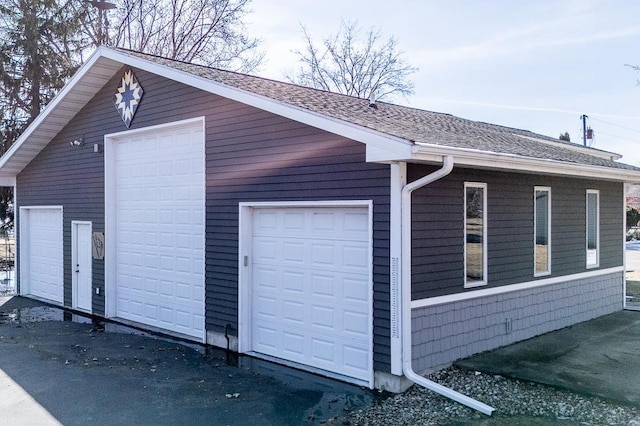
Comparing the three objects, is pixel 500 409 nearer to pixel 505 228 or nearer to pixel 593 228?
pixel 505 228

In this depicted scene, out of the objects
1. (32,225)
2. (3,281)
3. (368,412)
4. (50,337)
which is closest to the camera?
(368,412)

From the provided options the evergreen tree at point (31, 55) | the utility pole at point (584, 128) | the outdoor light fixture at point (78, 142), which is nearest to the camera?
the outdoor light fixture at point (78, 142)

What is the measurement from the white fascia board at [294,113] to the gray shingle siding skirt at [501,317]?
193cm

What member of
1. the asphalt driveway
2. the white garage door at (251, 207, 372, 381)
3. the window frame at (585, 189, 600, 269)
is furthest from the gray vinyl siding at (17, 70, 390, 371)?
the window frame at (585, 189, 600, 269)

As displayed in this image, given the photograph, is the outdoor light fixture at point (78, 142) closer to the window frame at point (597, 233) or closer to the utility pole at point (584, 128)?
the window frame at point (597, 233)

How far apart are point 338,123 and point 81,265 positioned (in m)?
7.74

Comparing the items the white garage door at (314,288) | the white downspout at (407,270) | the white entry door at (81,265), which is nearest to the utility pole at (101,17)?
the white entry door at (81,265)

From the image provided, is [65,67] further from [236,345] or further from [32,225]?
[236,345]

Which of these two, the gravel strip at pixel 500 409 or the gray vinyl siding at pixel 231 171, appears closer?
the gravel strip at pixel 500 409

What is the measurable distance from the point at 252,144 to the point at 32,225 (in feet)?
28.0

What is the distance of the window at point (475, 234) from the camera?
25.2ft

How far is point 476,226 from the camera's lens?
7.88m

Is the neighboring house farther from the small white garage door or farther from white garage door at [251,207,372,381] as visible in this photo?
the small white garage door

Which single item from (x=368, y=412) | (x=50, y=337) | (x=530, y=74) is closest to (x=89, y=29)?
(x=50, y=337)
